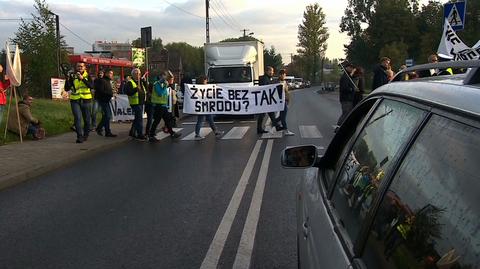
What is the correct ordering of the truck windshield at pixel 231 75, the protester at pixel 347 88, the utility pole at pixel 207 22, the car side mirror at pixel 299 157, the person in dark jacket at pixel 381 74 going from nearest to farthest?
the car side mirror at pixel 299 157, the person in dark jacket at pixel 381 74, the protester at pixel 347 88, the truck windshield at pixel 231 75, the utility pole at pixel 207 22

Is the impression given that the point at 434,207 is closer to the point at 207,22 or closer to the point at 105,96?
the point at 105,96

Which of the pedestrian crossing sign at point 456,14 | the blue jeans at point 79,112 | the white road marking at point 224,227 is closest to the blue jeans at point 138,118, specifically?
the blue jeans at point 79,112

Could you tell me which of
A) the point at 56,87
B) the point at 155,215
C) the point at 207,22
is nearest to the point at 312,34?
Answer: the point at 207,22

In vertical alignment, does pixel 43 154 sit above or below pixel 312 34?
below

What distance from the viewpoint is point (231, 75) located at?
2348 centimetres

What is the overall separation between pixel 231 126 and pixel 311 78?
4474 inches

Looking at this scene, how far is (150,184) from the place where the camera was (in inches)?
338

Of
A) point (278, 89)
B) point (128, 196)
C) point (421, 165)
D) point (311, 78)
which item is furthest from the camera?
point (311, 78)

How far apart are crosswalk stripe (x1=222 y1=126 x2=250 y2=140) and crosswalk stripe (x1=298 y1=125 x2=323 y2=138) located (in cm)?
164

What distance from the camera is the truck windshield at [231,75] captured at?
921 inches

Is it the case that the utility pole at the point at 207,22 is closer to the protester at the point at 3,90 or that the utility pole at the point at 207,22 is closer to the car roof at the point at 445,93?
the protester at the point at 3,90

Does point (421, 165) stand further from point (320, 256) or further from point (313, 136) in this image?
point (313, 136)

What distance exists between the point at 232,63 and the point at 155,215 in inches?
692

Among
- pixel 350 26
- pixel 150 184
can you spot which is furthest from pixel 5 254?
pixel 350 26
